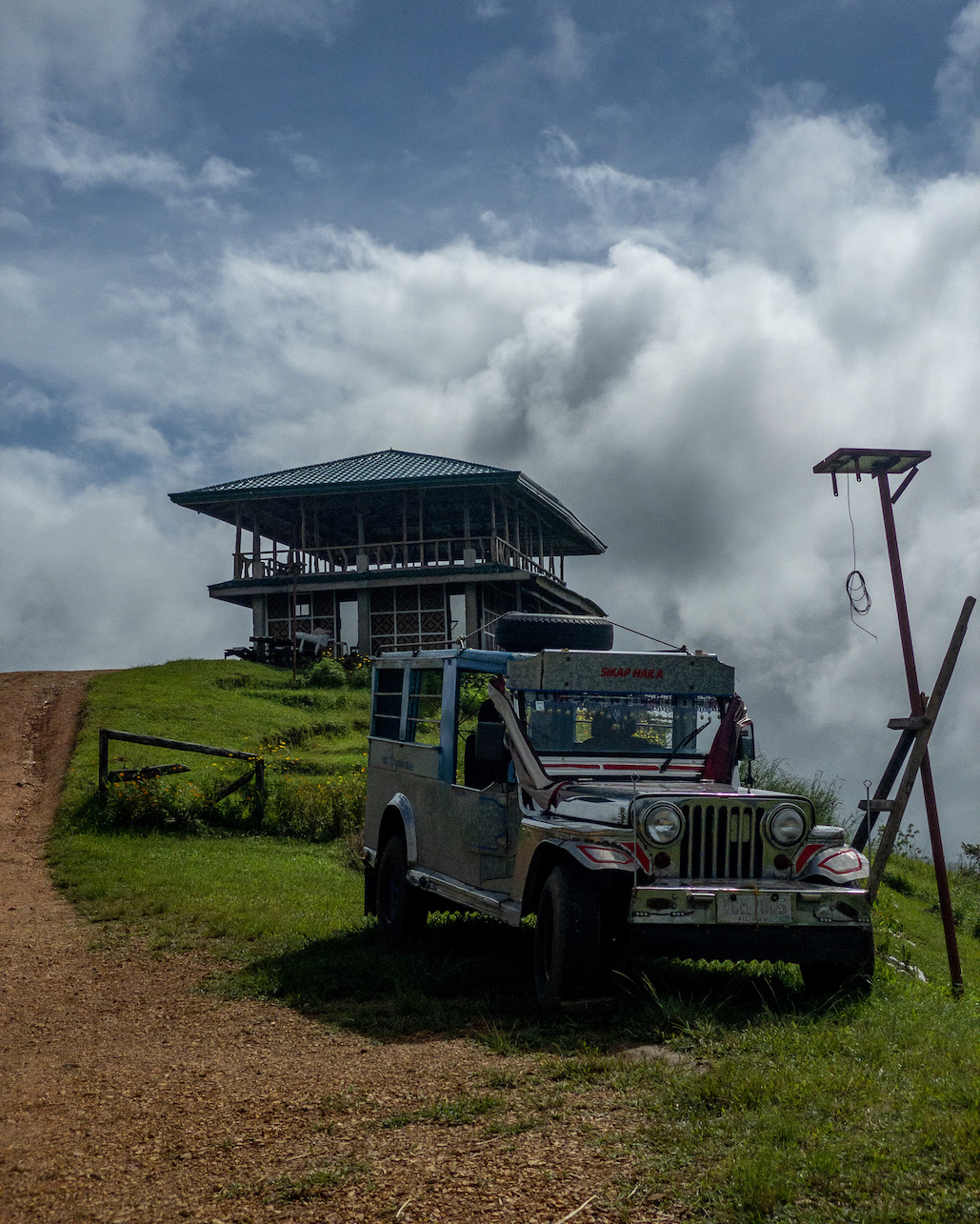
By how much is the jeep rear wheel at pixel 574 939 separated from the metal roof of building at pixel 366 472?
28.5 metres

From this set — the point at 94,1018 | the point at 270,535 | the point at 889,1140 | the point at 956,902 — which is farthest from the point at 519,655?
the point at 270,535

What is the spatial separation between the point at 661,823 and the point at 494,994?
1.85 meters

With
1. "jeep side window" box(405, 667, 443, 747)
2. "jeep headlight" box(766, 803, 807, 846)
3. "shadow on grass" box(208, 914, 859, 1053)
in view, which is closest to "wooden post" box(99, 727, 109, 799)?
"shadow on grass" box(208, 914, 859, 1053)

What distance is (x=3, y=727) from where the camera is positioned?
23.3m

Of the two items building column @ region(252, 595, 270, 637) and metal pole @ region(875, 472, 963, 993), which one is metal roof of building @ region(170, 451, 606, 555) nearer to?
building column @ region(252, 595, 270, 637)

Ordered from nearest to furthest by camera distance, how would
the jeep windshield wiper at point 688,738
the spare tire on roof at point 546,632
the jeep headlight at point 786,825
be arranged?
the jeep headlight at point 786,825, the jeep windshield wiper at point 688,738, the spare tire on roof at point 546,632

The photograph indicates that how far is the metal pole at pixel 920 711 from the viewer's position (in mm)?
9031

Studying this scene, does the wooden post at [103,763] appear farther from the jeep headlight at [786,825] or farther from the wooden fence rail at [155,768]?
the jeep headlight at [786,825]

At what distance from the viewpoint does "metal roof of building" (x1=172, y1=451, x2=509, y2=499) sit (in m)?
35.6

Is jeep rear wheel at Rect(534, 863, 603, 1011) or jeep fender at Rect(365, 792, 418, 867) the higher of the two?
jeep fender at Rect(365, 792, 418, 867)

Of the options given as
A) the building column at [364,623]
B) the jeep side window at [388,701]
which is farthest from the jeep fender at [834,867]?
the building column at [364,623]

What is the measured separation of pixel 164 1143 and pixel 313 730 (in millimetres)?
20756

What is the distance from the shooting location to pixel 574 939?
21.1 ft

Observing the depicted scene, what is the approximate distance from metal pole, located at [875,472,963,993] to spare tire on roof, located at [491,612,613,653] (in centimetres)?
254
